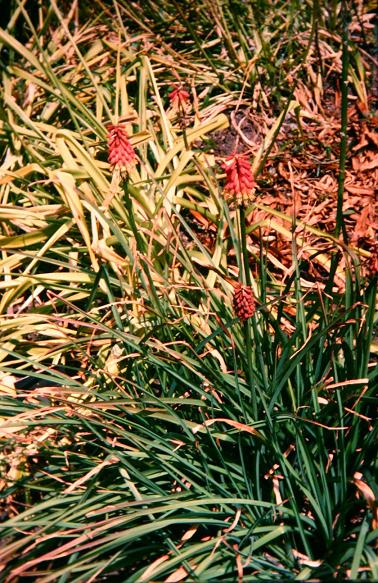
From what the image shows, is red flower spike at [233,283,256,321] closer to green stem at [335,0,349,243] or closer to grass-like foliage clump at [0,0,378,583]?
grass-like foliage clump at [0,0,378,583]

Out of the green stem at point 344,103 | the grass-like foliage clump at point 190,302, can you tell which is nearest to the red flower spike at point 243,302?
the grass-like foliage clump at point 190,302

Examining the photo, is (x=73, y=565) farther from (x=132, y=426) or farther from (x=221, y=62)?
(x=221, y=62)

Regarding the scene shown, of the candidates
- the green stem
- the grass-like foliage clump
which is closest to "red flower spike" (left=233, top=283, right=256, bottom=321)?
the grass-like foliage clump

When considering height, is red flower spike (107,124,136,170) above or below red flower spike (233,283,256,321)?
above

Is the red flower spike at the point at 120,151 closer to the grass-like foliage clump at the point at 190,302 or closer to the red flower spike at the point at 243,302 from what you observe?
the grass-like foliage clump at the point at 190,302

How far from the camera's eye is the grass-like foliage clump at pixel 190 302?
75.8 inches

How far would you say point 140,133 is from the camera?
10.1 ft

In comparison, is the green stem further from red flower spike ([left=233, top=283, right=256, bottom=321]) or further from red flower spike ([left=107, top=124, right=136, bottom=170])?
red flower spike ([left=107, top=124, right=136, bottom=170])

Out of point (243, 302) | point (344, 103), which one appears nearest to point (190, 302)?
point (243, 302)

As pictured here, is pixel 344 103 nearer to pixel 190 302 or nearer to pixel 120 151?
pixel 120 151

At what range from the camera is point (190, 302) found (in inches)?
92.7

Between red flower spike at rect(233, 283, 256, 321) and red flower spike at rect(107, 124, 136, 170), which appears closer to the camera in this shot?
red flower spike at rect(233, 283, 256, 321)

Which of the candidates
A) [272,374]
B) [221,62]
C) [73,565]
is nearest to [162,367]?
[272,374]

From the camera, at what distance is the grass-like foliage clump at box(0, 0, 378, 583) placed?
193 centimetres
